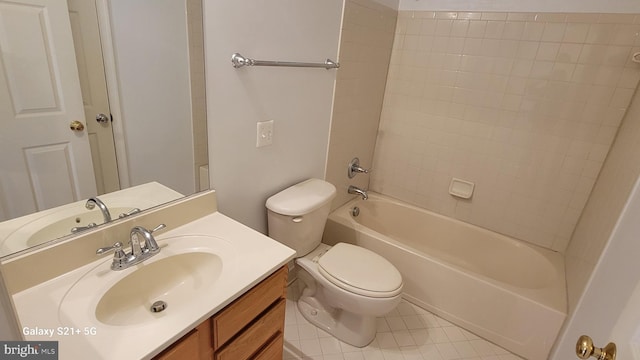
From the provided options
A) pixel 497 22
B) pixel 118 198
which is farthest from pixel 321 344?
pixel 497 22

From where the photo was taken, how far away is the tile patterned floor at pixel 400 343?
165 centimetres

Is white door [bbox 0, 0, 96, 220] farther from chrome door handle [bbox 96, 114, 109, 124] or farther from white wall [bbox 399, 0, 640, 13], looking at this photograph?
white wall [bbox 399, 0, 640, 13]

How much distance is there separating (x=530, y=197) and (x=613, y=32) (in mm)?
959

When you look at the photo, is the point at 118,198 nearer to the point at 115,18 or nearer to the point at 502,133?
the point at 115,18

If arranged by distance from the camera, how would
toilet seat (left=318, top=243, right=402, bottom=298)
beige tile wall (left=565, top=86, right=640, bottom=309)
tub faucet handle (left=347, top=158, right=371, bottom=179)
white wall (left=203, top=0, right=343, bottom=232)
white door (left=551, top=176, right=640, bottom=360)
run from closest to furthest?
white door (left=551, top=176, right=640, bottom=360)
white wall (left=203, top=0, right=343, bottom=232)
beige tile wall (left=565, top=86, right=640, bottom=309)
toilet seat (left=318, top=243, right=402, bottom=298)
tub faucet handle (left=347, top=158, right=371, bottom=179)

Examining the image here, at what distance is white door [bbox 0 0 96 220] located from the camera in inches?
30.6

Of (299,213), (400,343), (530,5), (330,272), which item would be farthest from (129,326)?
(530,5)

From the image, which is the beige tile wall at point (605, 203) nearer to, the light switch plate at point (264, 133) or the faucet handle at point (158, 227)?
the light switch plate at point (264, 133)

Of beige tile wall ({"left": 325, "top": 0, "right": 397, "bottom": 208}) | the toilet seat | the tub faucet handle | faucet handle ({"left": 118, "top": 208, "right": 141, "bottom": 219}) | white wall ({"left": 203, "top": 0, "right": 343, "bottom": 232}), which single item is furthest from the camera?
the tub faucet handle

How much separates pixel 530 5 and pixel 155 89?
199 cm

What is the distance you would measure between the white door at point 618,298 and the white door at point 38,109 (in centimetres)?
137

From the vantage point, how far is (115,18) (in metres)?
0.95

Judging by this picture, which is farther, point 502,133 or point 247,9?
point 502,133

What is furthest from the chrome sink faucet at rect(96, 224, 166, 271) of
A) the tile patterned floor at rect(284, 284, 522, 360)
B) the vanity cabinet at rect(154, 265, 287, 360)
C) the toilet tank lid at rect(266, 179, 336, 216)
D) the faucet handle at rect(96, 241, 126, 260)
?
the tile patterned floor at rect(284, 284, 522, 360)
